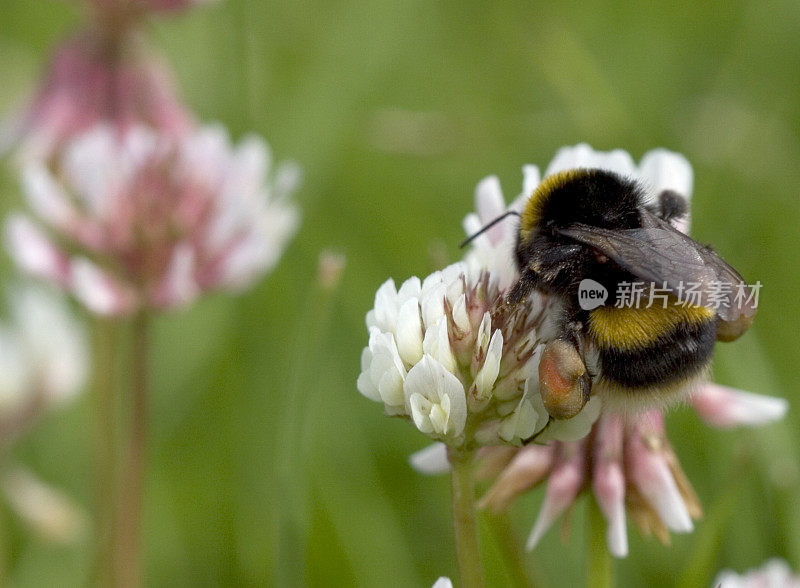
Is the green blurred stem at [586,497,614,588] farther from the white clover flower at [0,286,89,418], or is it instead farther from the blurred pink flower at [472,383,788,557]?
the white clover flower at [0,286,89,418]

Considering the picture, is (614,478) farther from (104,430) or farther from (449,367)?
(104,430)

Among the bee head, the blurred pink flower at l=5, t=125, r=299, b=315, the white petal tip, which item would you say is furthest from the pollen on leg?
the blurred pink flower at l=5, t=125, r=299, b=315

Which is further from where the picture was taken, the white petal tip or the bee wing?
the white petal tip

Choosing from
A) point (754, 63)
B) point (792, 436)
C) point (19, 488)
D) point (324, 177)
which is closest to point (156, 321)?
point (324, 177)

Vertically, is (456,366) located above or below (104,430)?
below

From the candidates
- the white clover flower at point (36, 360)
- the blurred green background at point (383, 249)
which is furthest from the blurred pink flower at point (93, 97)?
the white clover flower at point (36, 360)

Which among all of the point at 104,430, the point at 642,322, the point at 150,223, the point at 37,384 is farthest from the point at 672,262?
the point at 37,384
